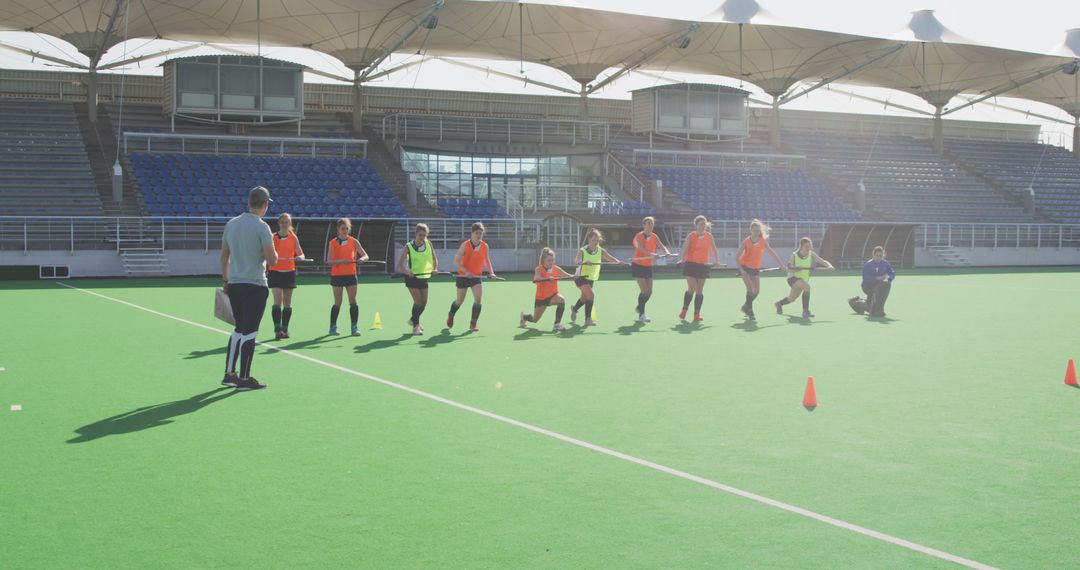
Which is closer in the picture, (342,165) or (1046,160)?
(342,165)

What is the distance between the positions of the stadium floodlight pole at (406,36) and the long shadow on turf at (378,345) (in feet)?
92.4

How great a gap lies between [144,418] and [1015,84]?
5731 centimetres

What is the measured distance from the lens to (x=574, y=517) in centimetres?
548

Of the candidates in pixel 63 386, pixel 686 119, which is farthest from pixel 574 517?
pixel 686 119

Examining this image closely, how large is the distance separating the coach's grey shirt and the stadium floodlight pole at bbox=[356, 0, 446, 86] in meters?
32.3

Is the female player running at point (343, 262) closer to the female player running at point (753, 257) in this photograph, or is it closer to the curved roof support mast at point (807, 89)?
the female player running at point (753, 257)

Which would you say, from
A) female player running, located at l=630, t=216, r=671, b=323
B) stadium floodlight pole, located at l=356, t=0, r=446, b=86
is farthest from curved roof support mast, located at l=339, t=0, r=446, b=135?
female player running, located at l=630, t=216, r=671, b=323

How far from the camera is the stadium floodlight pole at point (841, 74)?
49375 millimetres

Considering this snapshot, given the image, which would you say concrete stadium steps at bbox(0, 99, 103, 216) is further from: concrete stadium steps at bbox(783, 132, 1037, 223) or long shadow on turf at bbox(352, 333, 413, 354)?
concrete stadium steps at bbox(783, 132, 1037, 223)

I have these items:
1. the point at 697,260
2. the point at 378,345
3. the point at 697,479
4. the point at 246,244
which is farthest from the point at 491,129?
the point at 697,479

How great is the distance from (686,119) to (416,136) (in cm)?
1402

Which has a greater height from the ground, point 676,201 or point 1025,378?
point 676,201

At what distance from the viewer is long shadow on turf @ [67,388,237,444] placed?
768 cm

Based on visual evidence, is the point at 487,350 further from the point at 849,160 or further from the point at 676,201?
the point at 849,160
